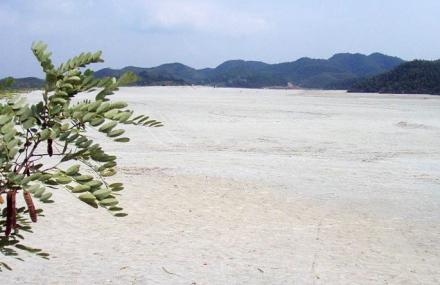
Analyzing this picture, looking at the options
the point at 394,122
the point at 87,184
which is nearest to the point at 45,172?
the point at 87,184

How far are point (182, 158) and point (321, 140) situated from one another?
18.8ft

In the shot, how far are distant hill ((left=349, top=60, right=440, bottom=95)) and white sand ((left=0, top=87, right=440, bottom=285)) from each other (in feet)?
137

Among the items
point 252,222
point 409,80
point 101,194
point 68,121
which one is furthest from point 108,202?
point 409,80

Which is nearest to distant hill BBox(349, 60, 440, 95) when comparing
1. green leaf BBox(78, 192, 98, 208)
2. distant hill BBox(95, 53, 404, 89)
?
distant hill BBox(95, 53, 404, 89)

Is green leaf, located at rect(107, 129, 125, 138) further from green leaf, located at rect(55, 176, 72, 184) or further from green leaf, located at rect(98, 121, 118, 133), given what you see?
green leaf, located at rect(55, 176, 72, 184)

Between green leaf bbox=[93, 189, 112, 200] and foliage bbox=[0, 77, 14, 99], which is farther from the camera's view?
foliage bbox=[0, 77, 14, 99]

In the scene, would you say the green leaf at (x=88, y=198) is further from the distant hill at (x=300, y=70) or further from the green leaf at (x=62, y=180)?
the distant hill at (x=300, y=70)

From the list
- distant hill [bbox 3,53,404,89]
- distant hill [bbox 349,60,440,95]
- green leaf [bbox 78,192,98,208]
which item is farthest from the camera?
distant hill [bbox 3,53,404,89]

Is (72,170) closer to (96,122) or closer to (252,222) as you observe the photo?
(96,122)

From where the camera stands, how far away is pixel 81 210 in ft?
25.6

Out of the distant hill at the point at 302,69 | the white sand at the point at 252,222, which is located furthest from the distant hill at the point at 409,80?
the distant hill at the point at 302,69

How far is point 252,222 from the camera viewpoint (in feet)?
24.1

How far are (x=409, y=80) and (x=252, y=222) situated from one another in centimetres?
5429

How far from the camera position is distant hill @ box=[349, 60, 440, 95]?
178ft
